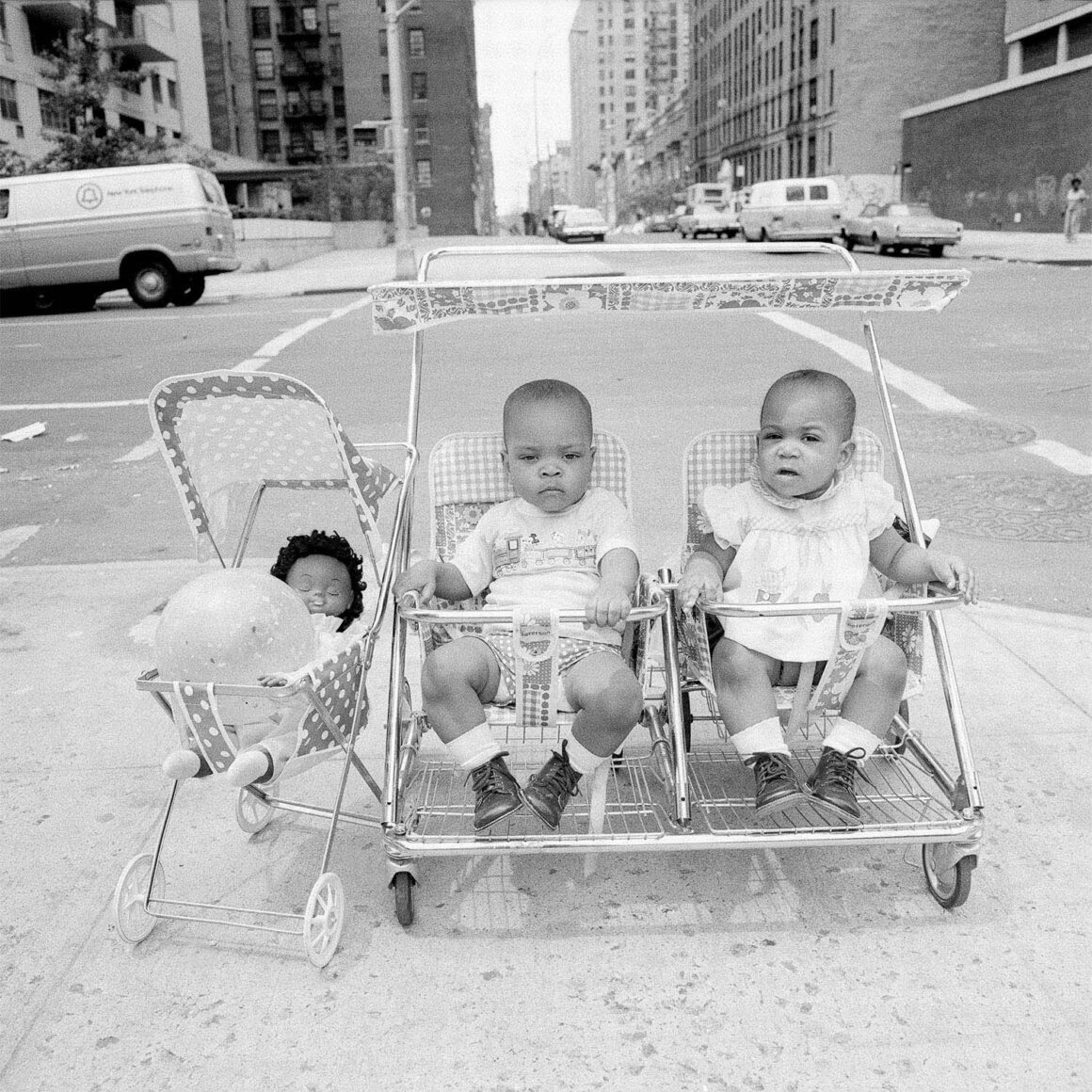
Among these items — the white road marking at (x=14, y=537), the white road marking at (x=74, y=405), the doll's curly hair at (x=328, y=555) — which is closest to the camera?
the doll's curly hair at (x=328, y=555)

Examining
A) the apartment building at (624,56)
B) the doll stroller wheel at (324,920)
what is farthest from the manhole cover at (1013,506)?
the apartment building at (624,56)

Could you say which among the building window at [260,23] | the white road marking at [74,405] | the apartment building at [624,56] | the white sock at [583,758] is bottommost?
the white road marking at [74,405]

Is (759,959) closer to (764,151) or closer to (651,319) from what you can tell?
(651,319)

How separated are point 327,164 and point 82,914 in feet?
198

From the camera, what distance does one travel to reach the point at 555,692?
8.79ft

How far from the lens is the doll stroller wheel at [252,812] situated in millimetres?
3016

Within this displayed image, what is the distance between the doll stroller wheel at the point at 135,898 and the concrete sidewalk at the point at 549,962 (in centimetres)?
5

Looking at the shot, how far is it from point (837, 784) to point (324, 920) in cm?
126

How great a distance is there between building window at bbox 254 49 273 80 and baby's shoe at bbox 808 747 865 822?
79172mm

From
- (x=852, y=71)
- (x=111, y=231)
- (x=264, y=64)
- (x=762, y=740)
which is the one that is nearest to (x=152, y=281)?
(x=111, y=231)

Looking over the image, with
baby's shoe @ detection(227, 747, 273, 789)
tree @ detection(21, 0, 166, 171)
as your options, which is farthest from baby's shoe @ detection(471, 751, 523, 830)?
tree @ detection(21, 0, 166, 171)

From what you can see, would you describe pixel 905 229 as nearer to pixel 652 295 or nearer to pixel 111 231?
pixel 111 231

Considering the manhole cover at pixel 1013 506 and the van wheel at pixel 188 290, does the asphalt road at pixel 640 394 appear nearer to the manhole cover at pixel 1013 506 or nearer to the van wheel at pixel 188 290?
the manhole cover at pixel 1013 506

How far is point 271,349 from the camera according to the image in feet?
42.2
